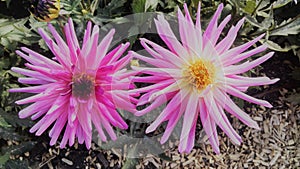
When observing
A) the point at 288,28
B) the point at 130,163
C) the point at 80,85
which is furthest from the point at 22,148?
the point at 288,28

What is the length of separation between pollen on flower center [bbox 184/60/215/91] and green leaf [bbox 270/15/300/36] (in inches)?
27.6

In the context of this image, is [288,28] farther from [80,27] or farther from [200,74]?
[200,74]

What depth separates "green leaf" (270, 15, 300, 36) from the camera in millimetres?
1698

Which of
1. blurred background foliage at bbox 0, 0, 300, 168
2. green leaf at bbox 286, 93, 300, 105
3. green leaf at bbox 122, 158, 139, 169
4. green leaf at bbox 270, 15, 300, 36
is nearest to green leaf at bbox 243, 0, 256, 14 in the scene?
blurred background foliage at bbox 0, 0, 300, 168

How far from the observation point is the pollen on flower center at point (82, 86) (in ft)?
3.42

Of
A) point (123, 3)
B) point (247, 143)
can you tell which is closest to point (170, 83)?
point (123, 3)

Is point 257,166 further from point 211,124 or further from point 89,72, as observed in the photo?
point 89,72

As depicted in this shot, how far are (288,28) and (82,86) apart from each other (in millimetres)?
897

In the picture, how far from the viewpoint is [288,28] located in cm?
173

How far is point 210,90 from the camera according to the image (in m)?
1.04

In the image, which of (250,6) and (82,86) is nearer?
(82,86)

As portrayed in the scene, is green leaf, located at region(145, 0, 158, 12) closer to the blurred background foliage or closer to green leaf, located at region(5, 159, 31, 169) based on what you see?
the blurred background foliage

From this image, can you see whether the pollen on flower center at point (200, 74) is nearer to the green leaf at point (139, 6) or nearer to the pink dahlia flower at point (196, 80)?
the pink dahlia flower at point (196, 80)

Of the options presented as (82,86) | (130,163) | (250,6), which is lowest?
(130,163)
